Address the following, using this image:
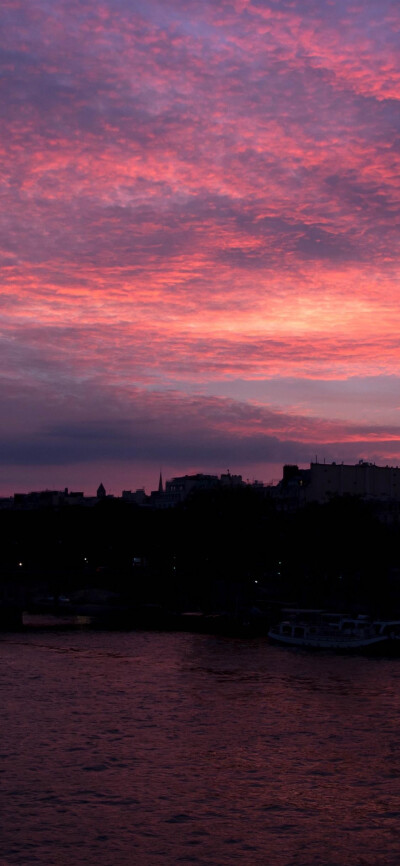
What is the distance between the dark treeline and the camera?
9212 cm

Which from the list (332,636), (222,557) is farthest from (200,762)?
(222,557)

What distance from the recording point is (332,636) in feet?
229

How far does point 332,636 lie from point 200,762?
33.2 m

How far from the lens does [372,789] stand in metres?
33.9

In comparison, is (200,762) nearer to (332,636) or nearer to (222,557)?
(332,636)

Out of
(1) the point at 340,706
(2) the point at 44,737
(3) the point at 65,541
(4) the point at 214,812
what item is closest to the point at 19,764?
(2) the point at 44,737

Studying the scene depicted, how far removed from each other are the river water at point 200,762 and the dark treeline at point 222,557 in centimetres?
2973

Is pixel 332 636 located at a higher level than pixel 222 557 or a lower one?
lower

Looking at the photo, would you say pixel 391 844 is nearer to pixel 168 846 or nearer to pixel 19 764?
pixel 168 846

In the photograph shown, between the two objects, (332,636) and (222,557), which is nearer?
(332,636)

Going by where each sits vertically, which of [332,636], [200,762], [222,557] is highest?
[222,557]

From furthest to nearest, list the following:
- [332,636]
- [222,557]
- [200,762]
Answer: [222,557] → [332,636] → [200,762]

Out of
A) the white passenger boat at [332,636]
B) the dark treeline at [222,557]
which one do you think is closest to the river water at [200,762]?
the white passenger boat at [332,636]

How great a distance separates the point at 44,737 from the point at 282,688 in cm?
1531
